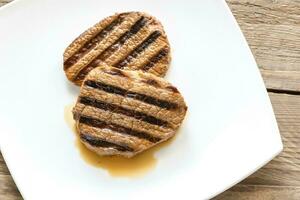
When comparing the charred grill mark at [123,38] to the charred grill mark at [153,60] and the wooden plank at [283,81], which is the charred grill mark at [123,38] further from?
the wooden plank at [283,81]

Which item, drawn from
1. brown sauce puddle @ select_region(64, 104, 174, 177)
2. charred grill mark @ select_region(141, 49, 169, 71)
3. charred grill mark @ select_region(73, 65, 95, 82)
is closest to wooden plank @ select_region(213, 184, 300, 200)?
brown sauce puddle @ select_region(64, 104, 174, 177)

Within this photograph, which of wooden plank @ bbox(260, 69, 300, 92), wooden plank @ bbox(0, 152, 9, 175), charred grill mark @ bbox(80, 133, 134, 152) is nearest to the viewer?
charred grill mark @ bbox(80, 133, 134, 152)

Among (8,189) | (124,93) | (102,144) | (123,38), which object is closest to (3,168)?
(8,189)

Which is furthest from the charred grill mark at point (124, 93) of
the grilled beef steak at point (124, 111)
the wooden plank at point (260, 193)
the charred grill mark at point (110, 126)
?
the wooden plank at point (260, 193)

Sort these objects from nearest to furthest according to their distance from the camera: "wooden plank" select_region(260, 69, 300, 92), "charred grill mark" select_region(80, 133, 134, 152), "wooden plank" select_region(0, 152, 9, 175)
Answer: "charred grill mark" select_region(80, 133, 134, 152) < "wooden plank" select_region(0, 152, 9, 175) < "wooden plank" select_region(260, 69, 300, 92)

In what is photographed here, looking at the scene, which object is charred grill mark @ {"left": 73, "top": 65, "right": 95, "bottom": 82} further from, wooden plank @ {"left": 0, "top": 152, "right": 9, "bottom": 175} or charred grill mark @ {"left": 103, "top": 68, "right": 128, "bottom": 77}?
wooden plank @ {"left": 0, "top": 152, "right": 9, "bottom": 175}

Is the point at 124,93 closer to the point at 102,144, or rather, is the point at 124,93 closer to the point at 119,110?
the point at 119,110

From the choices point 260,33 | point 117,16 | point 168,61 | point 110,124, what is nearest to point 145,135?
point 110,124
